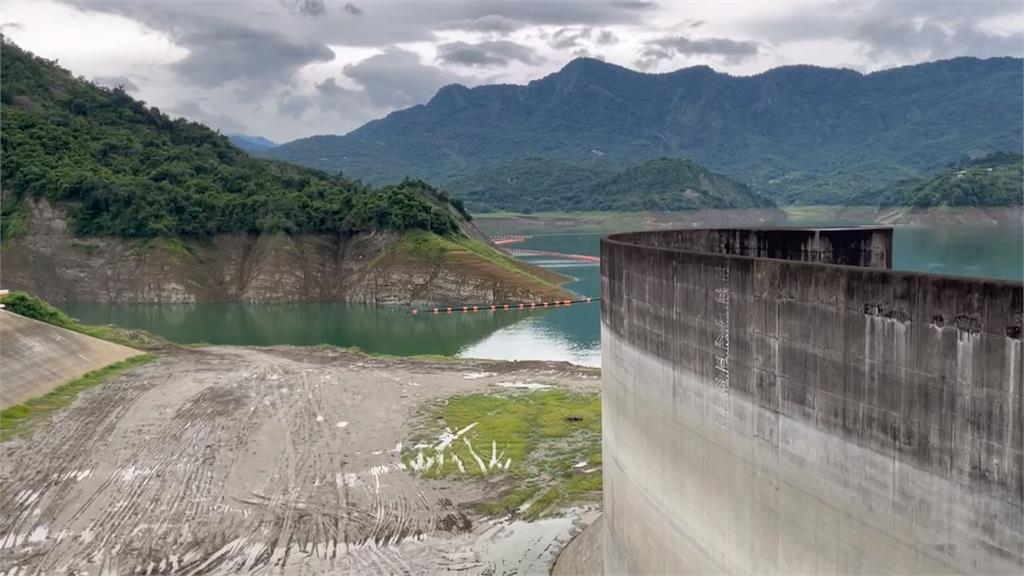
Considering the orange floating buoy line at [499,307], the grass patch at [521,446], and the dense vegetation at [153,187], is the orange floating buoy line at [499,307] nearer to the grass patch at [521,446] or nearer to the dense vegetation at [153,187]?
the dense vegetation at [153,187]

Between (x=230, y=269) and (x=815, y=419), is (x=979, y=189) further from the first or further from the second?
(x=815, y=419)

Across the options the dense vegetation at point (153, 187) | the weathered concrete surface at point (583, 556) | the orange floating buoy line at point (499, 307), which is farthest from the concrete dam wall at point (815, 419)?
the dense vegetation at point (153, 187)

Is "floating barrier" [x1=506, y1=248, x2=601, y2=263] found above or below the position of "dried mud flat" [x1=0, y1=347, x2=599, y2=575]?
above

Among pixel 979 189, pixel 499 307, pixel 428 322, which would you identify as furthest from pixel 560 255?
pixel 979 189

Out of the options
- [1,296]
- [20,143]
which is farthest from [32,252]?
[1,296]

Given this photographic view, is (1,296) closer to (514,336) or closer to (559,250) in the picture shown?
(514,336)

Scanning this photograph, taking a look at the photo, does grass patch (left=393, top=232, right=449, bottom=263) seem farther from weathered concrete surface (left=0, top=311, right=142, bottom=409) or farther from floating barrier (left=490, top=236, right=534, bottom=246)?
floating barrier (left=490, top=236, right=534, bottom=246)

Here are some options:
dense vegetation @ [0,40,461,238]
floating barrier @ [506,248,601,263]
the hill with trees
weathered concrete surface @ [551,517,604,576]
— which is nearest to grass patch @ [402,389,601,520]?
weathered concrete surface @ [551,517,604,576]
